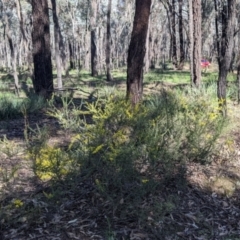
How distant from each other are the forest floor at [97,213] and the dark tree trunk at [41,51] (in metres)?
4.85

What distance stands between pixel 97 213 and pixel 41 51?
6368mm

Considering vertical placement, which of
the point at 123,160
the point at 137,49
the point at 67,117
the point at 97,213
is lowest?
the point at 97,213

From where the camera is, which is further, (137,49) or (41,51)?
(41,51)

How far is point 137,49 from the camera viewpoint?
633 cm

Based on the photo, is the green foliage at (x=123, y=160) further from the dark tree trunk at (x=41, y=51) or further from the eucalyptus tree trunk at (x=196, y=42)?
the dark tree trunk at (x=41, y=51)

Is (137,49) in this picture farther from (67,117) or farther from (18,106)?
(18,106)

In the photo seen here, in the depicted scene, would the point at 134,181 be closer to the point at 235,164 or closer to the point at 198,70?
the point at 235,164

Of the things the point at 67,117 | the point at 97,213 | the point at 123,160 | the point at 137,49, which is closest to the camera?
the point at 123,160

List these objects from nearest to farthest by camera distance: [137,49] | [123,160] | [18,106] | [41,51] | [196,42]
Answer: [123,160] < [137,49] < [18,106] < [196,42] < [41,51]

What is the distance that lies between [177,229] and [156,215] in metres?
0.25

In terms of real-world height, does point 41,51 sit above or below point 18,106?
above

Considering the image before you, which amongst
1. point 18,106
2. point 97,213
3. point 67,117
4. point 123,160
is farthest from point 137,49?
point 97,213

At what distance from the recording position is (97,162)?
3502 mm

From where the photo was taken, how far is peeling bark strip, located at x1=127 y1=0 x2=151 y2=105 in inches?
246
